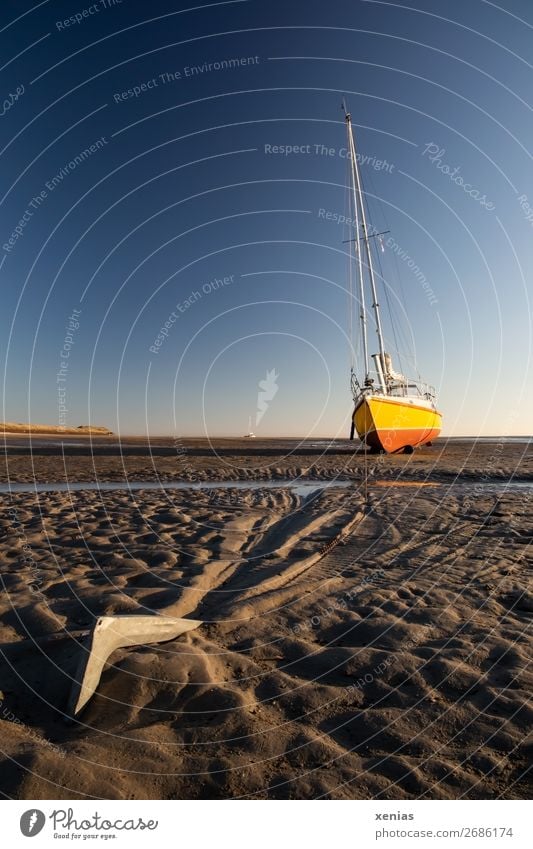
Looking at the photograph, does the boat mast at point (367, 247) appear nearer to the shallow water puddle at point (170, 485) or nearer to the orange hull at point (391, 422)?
the orange hull at point (391, 422)

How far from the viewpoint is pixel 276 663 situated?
475cm

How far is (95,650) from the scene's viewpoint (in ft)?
13.8

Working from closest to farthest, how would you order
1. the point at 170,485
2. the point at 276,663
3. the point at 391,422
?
the point at 276,663, the point at 170,485, the point at 391,422

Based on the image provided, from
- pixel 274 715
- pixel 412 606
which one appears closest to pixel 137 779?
pixel 274 715

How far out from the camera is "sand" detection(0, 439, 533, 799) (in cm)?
307

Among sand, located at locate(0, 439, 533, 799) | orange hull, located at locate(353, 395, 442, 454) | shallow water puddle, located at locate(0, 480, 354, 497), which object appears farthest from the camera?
orange hull, located at locate(353, 395, 442, 454)

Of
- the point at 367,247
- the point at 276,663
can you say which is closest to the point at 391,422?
the point at 367,247

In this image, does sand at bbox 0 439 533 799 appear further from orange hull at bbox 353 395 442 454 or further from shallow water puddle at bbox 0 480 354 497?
orange hull at bbox 353 395 442 454

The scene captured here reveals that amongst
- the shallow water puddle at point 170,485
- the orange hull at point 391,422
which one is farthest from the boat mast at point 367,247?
the shallow water puddle at point 170,485

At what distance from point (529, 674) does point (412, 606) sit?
1861 millimetres

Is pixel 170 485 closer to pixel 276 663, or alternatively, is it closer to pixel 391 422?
pixel 276 663

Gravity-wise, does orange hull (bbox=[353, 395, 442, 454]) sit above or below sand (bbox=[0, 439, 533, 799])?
above

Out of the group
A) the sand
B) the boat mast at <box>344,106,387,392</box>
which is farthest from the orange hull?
the sand

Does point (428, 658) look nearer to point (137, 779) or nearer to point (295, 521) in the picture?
point (137, 779)
